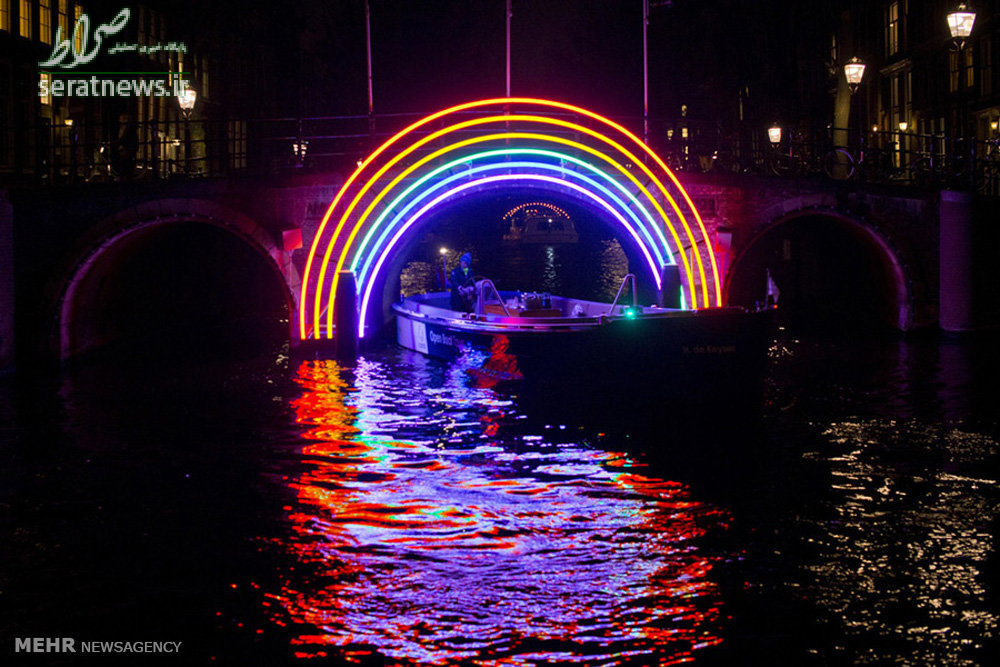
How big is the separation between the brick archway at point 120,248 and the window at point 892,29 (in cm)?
2921

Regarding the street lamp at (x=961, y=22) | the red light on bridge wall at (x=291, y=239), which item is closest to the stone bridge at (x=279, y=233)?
the red light on bridge wall at (x=291, y=239)

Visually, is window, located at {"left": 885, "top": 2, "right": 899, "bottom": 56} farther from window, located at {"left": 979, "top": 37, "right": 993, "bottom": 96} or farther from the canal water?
the canal water

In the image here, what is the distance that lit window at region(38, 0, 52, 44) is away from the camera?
27.6 m

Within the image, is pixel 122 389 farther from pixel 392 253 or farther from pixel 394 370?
pixel 392 253

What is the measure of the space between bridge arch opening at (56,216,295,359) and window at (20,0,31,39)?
706 cm

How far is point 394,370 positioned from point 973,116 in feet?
79.1

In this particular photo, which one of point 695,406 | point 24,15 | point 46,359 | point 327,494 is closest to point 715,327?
point 695,406

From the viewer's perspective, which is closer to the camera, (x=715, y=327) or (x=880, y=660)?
(x=880, y=660)

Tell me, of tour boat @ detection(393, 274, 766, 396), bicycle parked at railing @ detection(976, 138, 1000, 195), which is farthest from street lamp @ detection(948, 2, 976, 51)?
tour boat @ detection(393, 274, 766, 396)

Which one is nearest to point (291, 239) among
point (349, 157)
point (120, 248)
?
point (120, 248)

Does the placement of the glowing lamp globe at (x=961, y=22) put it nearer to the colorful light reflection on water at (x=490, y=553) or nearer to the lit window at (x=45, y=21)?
the colorful light reflection on water at (x=490, y=553)

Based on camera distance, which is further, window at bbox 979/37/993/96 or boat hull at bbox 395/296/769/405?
window at bbox 979/37/993/96

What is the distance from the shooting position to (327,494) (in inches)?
410

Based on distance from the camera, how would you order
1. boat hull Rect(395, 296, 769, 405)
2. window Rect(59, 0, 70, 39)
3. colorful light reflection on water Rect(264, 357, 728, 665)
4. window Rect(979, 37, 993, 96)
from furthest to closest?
window Rect(979, 37, 993, 96), window Rect(59, 0, 70, 39), boat hull Rect(395, 296, 769, 405), colorful light reflection on water Rect(264, 357, 728, 665)
